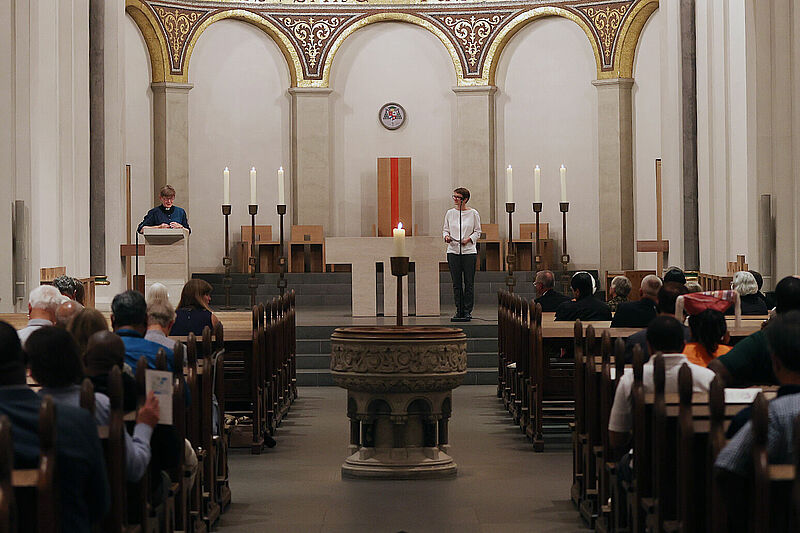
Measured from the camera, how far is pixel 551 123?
18812mm

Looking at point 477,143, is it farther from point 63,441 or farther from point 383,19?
point 63,441

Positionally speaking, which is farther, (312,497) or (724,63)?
(724,63)

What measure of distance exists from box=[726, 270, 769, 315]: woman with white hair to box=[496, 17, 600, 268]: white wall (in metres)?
9.63

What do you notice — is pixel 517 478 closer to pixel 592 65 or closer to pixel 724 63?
pixel 724 63

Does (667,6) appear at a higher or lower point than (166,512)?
higher

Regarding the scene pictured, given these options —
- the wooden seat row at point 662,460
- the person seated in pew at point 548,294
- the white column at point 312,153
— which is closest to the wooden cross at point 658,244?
the person seated in pew at point 548,294

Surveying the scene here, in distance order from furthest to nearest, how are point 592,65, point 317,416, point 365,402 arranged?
point 592,65
point 317,416
point 365,402

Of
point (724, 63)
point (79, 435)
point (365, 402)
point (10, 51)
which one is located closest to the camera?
point (79, 435)

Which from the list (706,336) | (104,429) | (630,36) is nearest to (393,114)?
(630,36)

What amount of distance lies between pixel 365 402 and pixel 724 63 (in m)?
8.39

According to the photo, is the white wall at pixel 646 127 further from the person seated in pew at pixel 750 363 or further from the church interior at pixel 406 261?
the person seated in pew at pixel 750 363

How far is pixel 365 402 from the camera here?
6.94 metres

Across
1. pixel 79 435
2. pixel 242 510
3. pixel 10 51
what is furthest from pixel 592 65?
pixel 79 435

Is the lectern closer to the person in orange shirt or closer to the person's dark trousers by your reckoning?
the person's dark trousers
